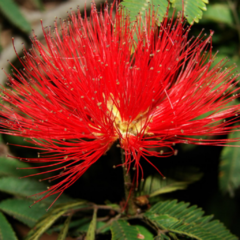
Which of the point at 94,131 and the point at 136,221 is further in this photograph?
the point at 136,221

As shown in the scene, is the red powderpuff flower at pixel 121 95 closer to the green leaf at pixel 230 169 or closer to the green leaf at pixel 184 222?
the green leaf at pixel 184 222

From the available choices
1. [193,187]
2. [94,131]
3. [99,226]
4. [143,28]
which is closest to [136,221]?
Answer: [99,226]

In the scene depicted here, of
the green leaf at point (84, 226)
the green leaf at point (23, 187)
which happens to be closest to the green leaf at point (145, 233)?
the green leaf at point (84, 226)

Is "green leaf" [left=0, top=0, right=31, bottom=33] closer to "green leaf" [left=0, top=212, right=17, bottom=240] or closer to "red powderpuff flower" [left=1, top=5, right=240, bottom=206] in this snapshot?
"red powderpuff flower" [left=1, top=5, right=240, bottom=206]

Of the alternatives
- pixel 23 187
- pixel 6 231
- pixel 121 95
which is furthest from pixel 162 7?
pixel 6 231

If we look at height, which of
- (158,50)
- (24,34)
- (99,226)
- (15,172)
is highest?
(24,34)

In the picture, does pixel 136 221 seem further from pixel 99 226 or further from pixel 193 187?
pixel 193 187
